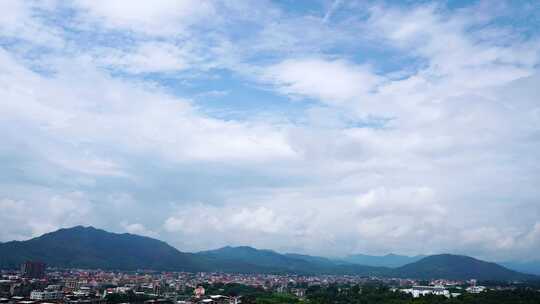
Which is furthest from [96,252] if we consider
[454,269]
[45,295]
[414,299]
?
[454,269]

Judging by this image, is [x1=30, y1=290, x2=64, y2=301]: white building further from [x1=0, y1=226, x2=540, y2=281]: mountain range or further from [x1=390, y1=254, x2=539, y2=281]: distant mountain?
[x1=390, y1=254, x2=539, y2=281]: distant mountain

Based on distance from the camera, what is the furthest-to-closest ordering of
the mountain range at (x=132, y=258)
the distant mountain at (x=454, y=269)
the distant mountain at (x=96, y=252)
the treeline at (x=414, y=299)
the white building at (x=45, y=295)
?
the distant mountain at (x=454, y=269) < the mountain range at (x=132, y=258) < the distant mountain at (x=96, y=252) < the white building at (x=45, y=295) < the treeline at (x=414, y=299)

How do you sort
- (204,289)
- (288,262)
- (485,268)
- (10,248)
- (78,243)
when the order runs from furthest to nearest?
(288,262) < (485,268) < (78,243) < (10,248) < (204,289)

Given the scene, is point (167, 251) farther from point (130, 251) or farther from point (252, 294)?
point (252, 294)

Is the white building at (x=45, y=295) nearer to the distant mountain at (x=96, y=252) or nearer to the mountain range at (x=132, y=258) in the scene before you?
the mountain range at (x=132, y=258)

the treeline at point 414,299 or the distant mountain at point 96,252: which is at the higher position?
the distant mountain at point 96,252

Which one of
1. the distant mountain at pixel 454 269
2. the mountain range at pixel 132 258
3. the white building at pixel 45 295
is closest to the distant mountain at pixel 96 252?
the mountain range at pixel 132 258

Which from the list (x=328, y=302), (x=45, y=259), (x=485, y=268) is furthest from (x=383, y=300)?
(x=485, y=268)
